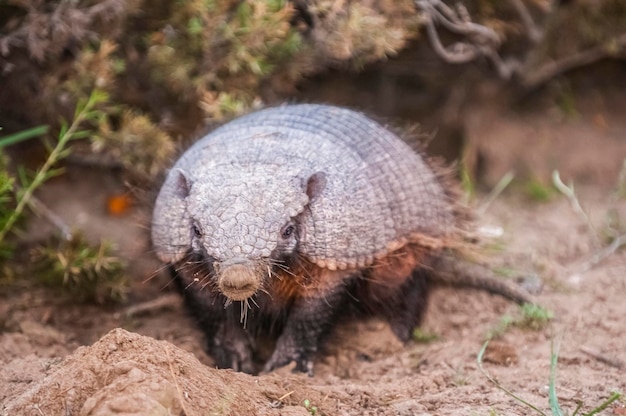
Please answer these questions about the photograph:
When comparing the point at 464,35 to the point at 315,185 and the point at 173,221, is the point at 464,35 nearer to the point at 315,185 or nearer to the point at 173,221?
the point at 315,185

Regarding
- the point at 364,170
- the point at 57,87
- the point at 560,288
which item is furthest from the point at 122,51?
the point at 560,288

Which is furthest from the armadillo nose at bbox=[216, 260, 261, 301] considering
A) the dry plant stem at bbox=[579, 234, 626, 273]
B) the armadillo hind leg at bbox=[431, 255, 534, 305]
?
the dry plant stem at bbox=[579, 234, 626, 273]

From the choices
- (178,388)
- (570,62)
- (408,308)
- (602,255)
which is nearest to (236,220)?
(178,388)

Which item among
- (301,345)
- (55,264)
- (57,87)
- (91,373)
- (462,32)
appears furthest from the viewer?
(462,32)

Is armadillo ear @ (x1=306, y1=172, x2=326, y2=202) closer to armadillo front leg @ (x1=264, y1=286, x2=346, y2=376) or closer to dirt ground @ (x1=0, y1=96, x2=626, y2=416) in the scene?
armadillo front leg @ (x1=264, y1=286, x2=346, y2=376)

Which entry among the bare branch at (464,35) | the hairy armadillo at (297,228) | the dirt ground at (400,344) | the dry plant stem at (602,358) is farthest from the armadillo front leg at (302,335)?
the bare branch at (464,35)

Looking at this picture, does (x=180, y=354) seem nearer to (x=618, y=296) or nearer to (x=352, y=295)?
(x=352, y=295)
